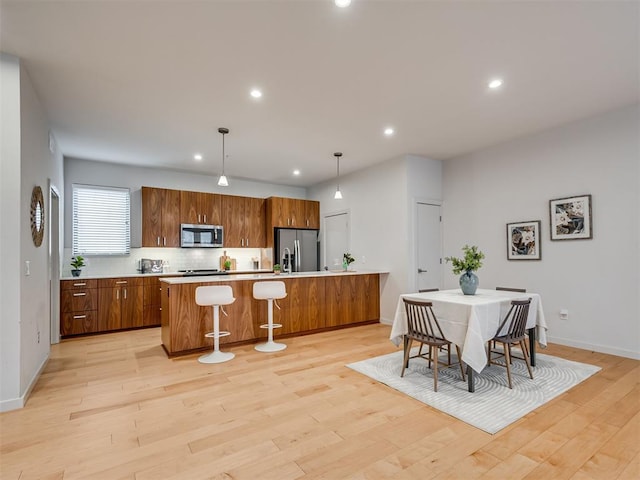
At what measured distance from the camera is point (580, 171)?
4.24m

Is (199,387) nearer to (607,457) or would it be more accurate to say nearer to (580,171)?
(607,457)

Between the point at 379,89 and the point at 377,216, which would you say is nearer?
the point at 379,89

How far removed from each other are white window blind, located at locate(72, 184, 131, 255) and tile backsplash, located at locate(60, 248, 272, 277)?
0.15 meters

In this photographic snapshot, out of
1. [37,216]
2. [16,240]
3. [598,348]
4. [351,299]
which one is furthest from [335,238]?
[16,240]

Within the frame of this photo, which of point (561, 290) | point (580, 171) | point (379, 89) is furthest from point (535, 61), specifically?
point (561, 290)

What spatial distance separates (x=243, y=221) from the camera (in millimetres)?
7008

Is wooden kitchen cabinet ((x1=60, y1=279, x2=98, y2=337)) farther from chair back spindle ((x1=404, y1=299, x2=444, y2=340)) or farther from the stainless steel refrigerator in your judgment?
chair back spindle ((x1=404, y1=299, x2=444, y2=340))

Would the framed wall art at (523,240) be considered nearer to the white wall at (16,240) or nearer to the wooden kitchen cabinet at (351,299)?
the wooden kitchen cabinet at (351,299)

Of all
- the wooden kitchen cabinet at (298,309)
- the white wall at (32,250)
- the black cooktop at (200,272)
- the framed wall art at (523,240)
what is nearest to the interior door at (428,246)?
the framed wall art at (523,240)

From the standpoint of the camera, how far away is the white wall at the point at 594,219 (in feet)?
12.6

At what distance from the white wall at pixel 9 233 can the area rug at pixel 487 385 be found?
9.92ft

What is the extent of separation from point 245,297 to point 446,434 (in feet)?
10.0

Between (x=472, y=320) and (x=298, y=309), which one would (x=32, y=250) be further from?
(x=472, y=320)

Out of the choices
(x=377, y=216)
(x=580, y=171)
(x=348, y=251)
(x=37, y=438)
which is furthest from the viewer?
(x=348, y=251)
